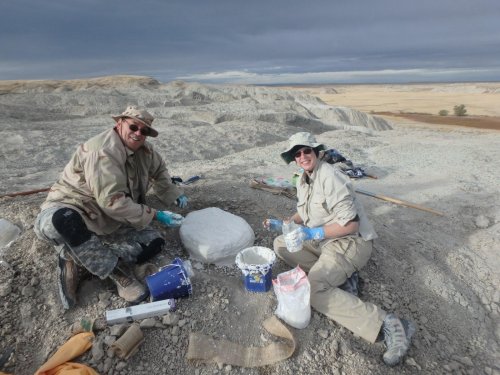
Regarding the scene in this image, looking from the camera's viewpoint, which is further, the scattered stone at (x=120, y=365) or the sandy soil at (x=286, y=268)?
the sandy soil at (x=286, y=268)

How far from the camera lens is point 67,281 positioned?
268 cm

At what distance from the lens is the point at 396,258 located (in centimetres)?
372

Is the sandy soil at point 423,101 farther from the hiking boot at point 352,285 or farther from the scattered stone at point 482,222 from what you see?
the hiking boot at point 352,285

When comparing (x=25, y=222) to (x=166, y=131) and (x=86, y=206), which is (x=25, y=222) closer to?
(x=86, y=206)

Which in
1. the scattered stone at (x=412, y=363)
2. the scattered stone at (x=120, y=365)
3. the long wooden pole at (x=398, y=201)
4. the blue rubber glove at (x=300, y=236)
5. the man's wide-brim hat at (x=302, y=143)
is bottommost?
the long wooden pole at (x=398, y=201)

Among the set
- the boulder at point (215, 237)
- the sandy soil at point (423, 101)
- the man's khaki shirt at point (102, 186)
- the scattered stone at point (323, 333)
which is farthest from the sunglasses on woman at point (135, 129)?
the sandy soil at point (423, 101)

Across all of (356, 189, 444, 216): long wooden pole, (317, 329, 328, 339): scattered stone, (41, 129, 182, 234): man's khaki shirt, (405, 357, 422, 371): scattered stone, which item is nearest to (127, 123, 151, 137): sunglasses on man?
(41, 129, 182, 234): man's khaki shirt

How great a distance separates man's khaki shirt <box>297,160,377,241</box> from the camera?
2760 mm

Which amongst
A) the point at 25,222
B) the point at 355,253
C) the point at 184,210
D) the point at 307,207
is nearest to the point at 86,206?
the point at 25,222

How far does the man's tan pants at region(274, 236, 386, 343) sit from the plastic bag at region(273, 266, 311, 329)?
18 centimetres

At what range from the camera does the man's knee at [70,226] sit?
2.58 m

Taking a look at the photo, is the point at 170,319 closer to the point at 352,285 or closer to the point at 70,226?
the point at 70,226

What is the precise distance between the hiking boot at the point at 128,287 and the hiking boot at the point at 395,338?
174cm

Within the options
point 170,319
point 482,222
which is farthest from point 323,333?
point 482,222
